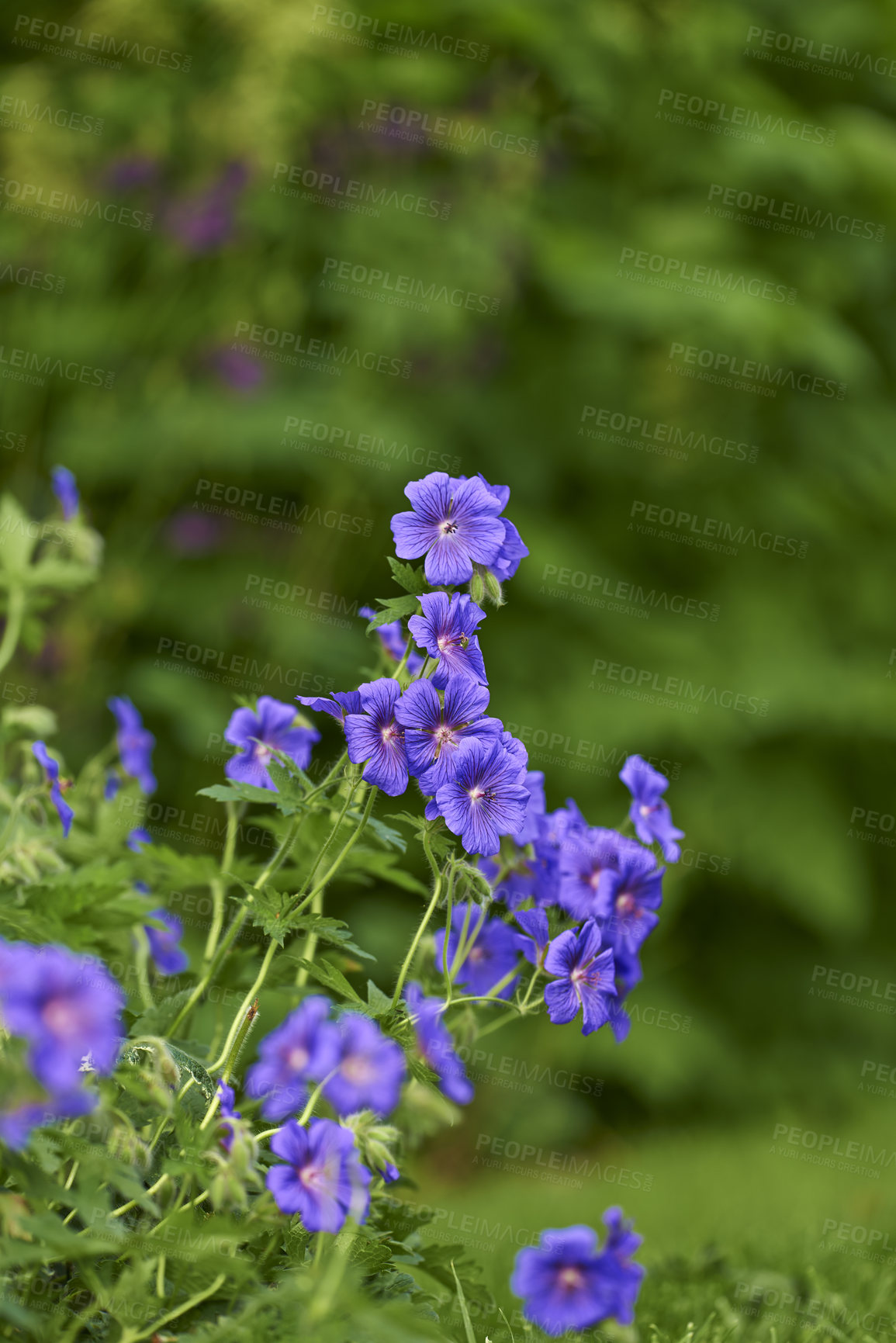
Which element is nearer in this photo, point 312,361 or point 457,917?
point 457,917

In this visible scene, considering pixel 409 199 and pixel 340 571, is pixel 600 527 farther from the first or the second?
pixel 409 199

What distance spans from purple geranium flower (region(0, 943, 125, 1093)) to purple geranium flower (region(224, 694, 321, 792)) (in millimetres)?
569

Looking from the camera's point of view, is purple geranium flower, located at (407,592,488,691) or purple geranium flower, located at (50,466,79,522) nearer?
purple geranium flower, located at (407,592,488,691)

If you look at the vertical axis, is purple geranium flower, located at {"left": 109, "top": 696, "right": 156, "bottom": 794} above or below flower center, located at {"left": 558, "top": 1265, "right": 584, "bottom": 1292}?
above

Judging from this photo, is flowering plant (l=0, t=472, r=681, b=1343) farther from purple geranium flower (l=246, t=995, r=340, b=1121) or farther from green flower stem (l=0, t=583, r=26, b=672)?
green flower stem (l=0, t=583, r=26, b=672)

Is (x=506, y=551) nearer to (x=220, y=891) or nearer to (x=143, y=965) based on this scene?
(x=220, y=891)

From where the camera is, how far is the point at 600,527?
4.40 metres

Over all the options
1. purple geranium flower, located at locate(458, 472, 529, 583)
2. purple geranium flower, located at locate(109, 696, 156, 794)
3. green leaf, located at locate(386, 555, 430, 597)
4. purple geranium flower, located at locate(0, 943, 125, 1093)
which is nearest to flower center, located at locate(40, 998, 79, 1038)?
purple geranium flower, located at locate(0, 943, 125, 1093)

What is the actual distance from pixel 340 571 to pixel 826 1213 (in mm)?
2291

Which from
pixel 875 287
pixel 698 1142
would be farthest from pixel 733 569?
pixel 698 1142

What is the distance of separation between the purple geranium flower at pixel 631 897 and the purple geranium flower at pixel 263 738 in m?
0.39

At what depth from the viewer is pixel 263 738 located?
1.48m

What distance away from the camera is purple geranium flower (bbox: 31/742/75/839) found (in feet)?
4.47

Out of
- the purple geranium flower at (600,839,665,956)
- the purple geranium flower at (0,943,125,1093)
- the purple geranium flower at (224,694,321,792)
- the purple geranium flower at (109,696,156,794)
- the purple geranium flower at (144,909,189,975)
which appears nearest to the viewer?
the purple geranium flower at (0,943,125,1093)
